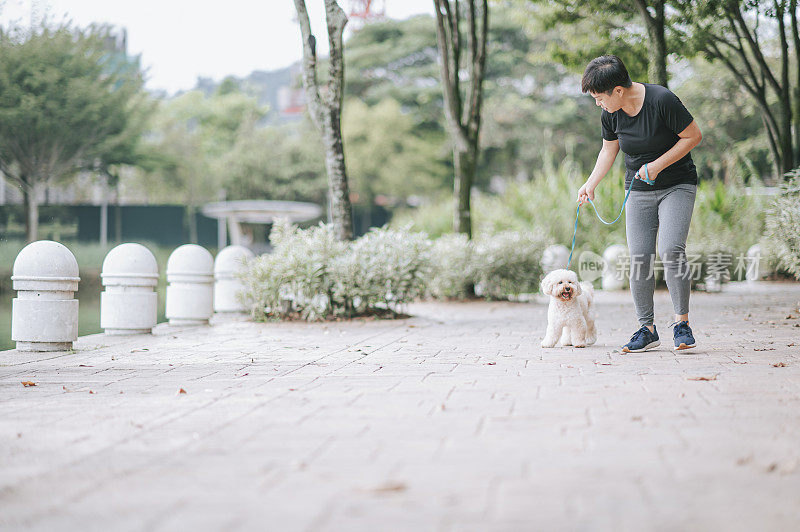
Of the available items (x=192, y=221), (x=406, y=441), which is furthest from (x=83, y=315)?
(x=192, y=221)

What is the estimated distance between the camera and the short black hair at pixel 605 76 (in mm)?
5508

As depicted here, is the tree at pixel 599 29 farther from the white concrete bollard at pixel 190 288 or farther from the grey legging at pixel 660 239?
the grey legging at pixel 660 239

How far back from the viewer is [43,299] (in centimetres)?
657

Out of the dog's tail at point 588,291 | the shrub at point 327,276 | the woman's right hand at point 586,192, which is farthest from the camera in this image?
the shrub at point 327,276

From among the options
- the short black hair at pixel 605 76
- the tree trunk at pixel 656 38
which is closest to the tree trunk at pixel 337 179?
the tree trunk at pixel 656 38

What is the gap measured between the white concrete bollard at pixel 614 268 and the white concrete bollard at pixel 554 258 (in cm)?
83

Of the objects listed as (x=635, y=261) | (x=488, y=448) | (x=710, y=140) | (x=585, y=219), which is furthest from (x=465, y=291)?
(x=710, y=140)

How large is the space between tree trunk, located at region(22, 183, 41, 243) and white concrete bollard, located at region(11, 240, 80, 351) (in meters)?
22.7

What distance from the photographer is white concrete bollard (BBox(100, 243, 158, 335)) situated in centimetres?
801

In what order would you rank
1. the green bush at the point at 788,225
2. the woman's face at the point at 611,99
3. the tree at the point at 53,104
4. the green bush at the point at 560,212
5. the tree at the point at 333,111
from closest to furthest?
the woman's face at the point at 611,99
the green bush at the point at 788,225
the tree at the point at 333,111
the green bush at the point at 560,212
the tree at the point at 53,104

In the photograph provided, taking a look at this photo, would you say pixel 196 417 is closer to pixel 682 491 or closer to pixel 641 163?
pixel 682 491

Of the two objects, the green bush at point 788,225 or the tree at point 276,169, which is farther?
the tree at point 276,169

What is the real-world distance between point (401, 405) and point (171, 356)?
9.87ft

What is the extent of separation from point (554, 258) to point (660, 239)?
9.32 meters
